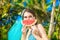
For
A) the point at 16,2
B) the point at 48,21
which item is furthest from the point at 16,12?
the point at 48,21

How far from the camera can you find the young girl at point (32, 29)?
3.05m

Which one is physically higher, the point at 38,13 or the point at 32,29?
the point at 38,13

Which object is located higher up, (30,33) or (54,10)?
(54,10)

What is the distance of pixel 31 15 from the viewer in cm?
309

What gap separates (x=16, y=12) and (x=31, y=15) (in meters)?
0.16

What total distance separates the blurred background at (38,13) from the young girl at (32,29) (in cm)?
4

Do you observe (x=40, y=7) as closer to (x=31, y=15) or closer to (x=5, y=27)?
(x=31, y=15)

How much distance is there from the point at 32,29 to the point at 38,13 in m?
0.17

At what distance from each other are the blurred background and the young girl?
40mm

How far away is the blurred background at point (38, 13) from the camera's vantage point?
305 centimetres

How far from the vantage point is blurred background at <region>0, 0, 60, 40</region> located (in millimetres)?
3047

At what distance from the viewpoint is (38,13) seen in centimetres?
308

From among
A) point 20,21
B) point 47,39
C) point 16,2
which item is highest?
point 16,2

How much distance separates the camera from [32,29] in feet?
10.1
